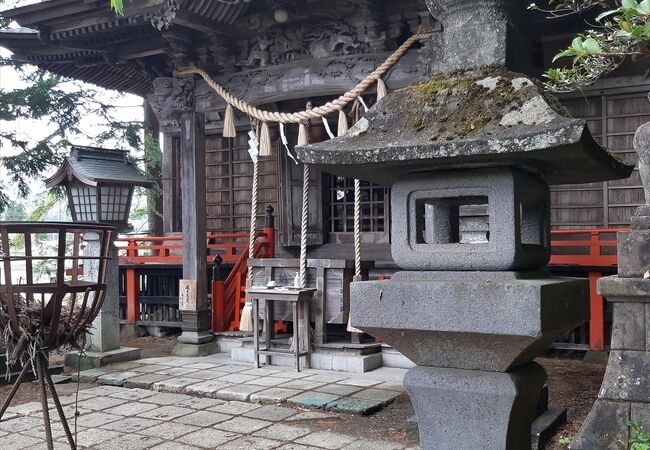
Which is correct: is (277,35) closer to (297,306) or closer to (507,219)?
(297,306)

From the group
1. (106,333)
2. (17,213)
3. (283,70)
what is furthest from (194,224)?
(17,213)

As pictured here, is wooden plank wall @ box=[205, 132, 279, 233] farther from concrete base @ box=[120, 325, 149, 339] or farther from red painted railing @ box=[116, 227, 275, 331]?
concrete base @ box=[120, 325, 149, 339]

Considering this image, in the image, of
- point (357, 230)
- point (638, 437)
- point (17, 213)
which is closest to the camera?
point (638, 437)

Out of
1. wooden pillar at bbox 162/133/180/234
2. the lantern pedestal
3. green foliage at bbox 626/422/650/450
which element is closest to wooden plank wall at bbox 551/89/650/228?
green foliage at bbox 626/422/650/450

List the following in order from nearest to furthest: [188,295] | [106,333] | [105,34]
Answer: [106,333] → [105,34] → [188,295]

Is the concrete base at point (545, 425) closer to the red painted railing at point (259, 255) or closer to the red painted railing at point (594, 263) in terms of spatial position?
the red painted railing at point (259, 255)

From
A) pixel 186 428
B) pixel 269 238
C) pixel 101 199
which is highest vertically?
pixel 101 199

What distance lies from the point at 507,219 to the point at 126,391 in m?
5.40

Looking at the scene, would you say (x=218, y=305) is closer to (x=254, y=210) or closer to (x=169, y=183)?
(x=254, y=210)

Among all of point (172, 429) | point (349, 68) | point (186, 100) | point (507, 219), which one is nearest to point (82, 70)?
point (186, 100)

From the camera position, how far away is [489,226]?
11.9 feet

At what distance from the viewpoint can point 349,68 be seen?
8.02 metres

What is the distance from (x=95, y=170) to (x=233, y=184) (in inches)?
142

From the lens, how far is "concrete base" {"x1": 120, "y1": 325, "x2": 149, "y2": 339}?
11.2 metres
